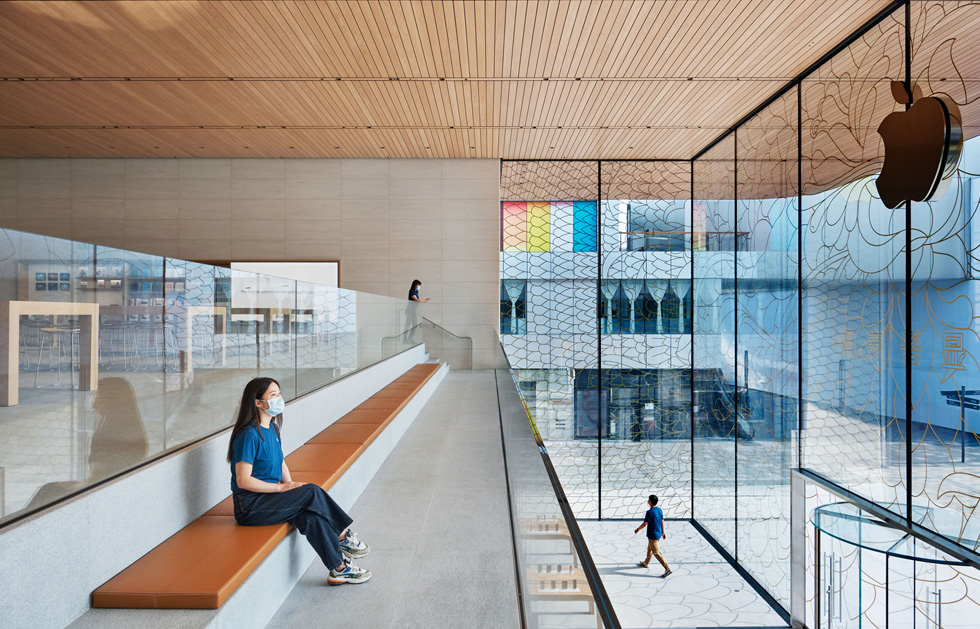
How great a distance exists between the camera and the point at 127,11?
6309mm

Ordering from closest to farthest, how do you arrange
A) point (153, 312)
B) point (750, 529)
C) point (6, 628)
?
point (6, 628)
point (153, 312)
point (750, 529)

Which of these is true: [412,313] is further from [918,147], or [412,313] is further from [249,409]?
[918,147]

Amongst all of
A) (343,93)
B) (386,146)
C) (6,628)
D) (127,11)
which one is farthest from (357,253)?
(6,628)

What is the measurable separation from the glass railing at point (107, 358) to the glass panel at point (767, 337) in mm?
6227

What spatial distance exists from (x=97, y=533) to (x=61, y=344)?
2.57 ft

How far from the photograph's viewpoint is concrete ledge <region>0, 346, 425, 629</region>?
1951 millimetres

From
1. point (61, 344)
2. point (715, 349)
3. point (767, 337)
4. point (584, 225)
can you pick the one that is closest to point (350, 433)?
point (61, 344)

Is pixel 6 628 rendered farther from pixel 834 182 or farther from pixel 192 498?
pixel 834 182

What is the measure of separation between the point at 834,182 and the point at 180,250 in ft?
41.1

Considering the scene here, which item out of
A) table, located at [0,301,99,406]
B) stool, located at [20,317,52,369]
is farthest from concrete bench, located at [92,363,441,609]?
stool, located at [20,317,52,369]

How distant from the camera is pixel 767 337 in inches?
312

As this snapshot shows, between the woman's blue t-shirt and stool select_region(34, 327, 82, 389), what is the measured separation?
3.05 feet

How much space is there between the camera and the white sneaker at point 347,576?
3.04 metres

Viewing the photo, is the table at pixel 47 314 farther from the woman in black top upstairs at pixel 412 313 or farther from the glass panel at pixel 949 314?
the woman in black top upstairs at pixel 412 313
